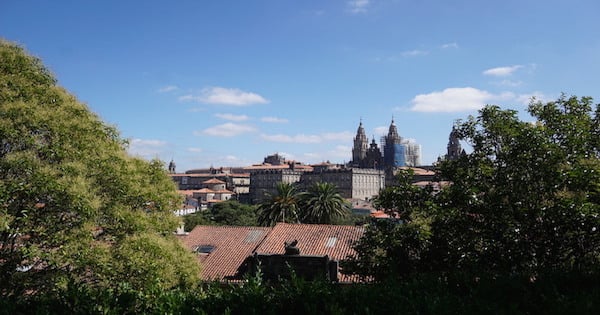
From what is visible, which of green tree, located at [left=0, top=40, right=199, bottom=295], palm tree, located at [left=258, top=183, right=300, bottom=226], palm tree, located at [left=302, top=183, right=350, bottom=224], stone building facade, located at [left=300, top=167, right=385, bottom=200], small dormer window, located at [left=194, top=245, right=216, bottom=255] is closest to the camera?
green tree, located at [left=0, top=40, right=199, bottom=295]

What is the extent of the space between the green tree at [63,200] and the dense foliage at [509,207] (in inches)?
232

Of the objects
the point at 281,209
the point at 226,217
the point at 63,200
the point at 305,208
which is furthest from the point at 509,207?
the point at 226,217

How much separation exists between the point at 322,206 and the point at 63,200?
30.8m

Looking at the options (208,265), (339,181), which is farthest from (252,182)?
(208,265)

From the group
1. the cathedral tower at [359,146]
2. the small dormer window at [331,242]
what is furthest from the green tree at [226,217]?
the cathedral tower at [359,146]

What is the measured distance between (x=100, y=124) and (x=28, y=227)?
3530mm

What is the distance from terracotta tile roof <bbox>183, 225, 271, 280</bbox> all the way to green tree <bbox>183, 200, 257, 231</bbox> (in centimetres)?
3535

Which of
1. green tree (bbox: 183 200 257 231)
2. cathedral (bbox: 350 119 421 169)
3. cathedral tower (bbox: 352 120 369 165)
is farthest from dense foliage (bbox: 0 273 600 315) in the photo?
cathedral tower (bbox: 352 120 369 165)

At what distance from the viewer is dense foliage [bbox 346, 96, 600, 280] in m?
11.5

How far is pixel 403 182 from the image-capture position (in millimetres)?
14125

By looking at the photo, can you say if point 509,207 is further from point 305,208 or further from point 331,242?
point 305,208

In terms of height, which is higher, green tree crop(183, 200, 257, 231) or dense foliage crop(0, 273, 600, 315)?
dense foliage crop(0, 273, 600, 315)

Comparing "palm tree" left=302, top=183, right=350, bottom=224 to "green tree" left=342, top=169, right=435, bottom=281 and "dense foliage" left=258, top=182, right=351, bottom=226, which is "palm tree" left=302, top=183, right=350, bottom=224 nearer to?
"dense foliage" left=258, top=182, right=351, bottom=226

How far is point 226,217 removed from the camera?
72.9 metres
